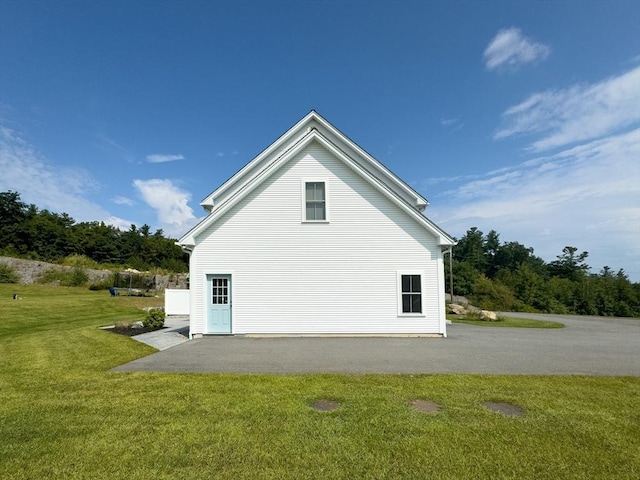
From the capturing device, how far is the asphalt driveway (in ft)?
24.8

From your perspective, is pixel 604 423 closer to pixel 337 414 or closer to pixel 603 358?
pixel 337 414

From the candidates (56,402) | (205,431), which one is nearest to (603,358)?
(205,431)

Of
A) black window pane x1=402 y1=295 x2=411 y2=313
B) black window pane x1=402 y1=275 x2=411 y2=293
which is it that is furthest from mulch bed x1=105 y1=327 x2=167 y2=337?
black window pane x1=402 y1=275 x2=411 y2=293

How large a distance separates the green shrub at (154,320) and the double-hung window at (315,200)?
26.4 ft

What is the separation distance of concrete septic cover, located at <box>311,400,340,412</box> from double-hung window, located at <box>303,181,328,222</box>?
328 inches

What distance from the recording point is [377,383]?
6.37 meters

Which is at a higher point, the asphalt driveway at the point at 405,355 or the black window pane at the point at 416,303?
the black window pane at the point at 416,303

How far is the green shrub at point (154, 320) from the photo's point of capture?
47.4 feet

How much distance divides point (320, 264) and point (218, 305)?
4.15 m

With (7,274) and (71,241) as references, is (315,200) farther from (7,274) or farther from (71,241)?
(71,241)

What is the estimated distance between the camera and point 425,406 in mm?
5223

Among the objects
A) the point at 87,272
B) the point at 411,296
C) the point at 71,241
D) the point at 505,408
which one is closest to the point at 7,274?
the point at 87,272

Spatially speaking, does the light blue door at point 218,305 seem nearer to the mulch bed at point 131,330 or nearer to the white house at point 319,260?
the white house at point 319,260

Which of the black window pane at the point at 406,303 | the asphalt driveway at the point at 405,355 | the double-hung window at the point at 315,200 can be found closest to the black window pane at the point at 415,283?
the black window pane at the point at 406,303
